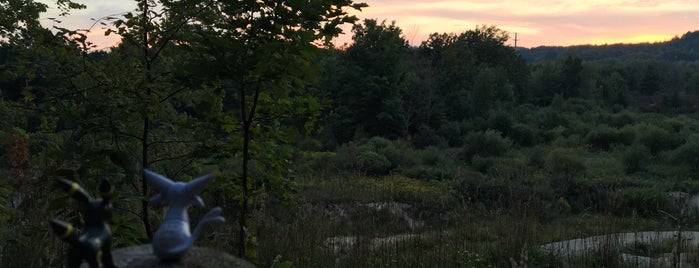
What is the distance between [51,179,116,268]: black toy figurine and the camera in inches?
76.9

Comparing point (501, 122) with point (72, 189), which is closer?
point (72, 189)

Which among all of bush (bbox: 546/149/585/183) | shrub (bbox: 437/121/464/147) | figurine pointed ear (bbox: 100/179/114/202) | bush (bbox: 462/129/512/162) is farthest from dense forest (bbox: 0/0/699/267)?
shrub (bbox: 437/121/464/147)

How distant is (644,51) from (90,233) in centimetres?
15346

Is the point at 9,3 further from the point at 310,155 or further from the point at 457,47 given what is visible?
the point at 457,47

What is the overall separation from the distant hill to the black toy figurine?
128306mm

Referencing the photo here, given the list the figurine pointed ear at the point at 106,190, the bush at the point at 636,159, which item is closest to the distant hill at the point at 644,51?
the bush at the point at 636,159

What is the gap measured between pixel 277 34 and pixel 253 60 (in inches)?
12.5

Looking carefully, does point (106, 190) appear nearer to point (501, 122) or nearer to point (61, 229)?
point (61, 229)

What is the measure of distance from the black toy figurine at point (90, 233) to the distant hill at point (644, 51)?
5051 inches

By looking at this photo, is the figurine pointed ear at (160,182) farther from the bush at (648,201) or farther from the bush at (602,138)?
the bush at (602,138)

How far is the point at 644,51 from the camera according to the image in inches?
5344

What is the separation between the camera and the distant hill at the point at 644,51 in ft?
414

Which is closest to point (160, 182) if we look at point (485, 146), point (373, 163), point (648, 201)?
point (648, 201)

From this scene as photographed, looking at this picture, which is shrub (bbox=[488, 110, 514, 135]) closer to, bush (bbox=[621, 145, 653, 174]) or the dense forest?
bush (bbox=[621, 145, 653, 174])
